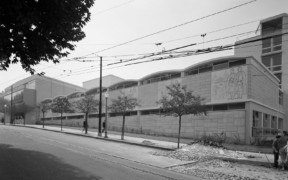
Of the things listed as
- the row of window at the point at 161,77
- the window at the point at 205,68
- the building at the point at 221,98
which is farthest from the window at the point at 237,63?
the row of window at the point at 161,77

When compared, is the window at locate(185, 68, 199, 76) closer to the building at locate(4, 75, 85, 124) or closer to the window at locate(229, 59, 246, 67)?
the window at locate(229, 59, 246, 67)

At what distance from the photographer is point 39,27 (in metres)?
9.52

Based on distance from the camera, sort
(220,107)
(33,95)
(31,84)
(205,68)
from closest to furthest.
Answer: (220,107)
(205,68)
(33,95)
(31,84)

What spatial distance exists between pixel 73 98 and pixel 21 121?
2668 centimetres

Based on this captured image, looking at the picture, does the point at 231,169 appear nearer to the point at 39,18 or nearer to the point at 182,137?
the point at 39,18

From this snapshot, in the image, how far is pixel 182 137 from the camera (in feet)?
99.6

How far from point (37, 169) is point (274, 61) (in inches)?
1874

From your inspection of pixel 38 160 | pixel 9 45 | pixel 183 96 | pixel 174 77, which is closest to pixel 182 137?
pixel 174 77

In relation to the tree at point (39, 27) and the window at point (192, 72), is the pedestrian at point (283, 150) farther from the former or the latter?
the window at point (192, 72)

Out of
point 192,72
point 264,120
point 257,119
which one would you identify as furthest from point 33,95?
point 257,119

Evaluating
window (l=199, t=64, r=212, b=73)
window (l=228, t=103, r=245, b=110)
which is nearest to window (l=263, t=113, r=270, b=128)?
window (l=228, t=103, r=245, b=110)

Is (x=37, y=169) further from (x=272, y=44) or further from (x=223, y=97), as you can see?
(x=272, y=44)

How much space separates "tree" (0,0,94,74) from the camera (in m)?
8.34

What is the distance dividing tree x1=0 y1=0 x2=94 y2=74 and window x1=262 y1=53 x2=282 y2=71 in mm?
44807
